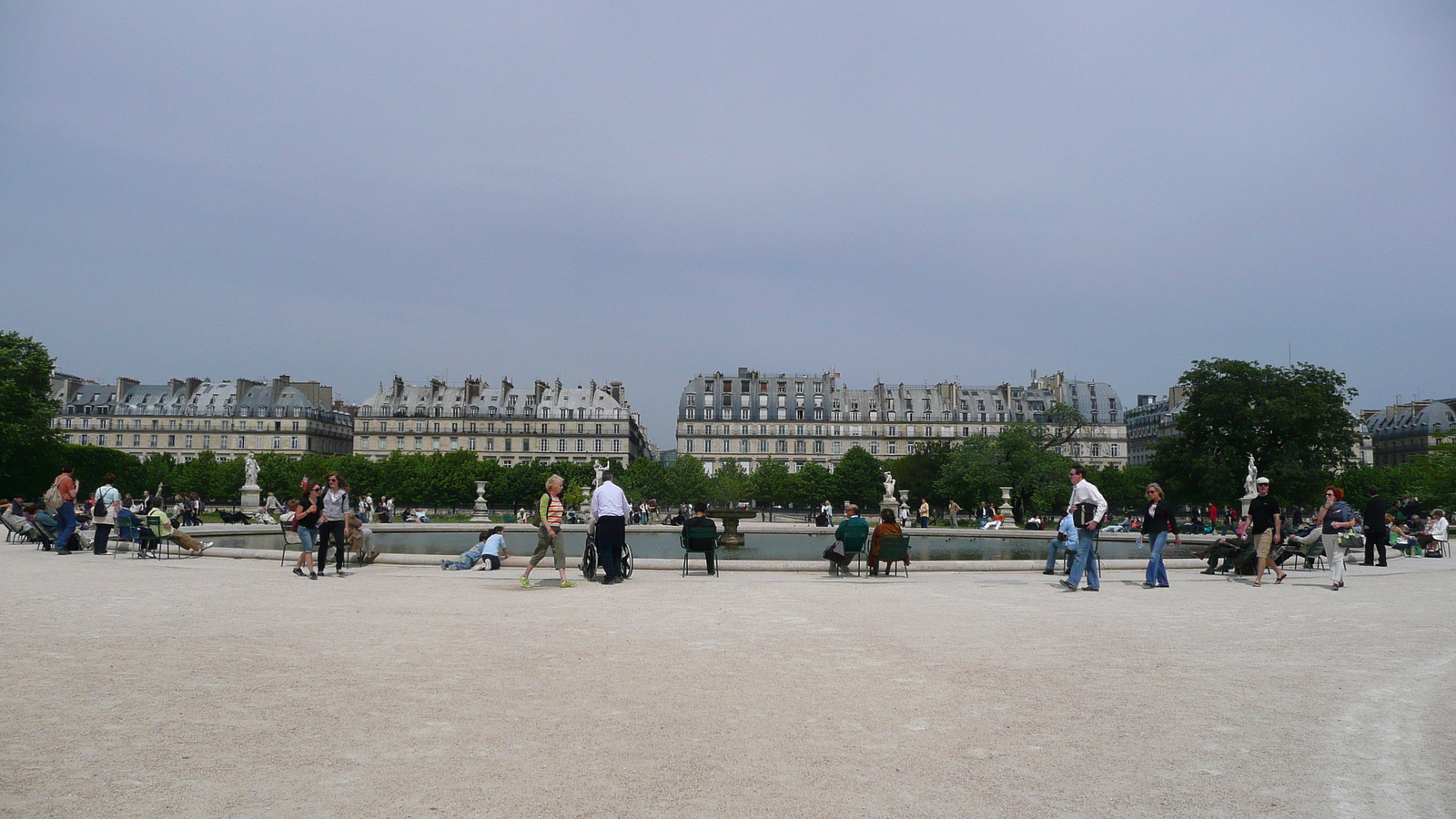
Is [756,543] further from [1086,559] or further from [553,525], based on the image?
[553,525]

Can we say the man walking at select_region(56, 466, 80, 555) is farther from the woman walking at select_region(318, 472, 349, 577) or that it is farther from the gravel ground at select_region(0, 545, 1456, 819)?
the gravel ground at select_region(0, 545, 1456, 819)

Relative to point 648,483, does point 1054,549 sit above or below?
below

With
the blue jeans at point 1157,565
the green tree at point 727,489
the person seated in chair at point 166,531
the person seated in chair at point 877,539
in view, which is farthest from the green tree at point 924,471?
the person seated in chair at point 166,531

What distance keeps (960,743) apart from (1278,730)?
203cm

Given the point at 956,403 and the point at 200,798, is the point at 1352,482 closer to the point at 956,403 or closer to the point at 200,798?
the point at 956,403

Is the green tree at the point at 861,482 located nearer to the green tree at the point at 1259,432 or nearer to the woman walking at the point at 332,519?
the green tree at the point at 1259,432

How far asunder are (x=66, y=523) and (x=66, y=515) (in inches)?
8.5

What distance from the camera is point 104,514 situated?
20.7m

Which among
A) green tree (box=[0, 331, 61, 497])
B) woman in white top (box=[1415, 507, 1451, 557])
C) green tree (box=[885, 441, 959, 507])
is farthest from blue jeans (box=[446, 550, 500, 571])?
green tree (box=[885, 441, 959, 507])

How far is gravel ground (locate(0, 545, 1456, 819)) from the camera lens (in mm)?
4828

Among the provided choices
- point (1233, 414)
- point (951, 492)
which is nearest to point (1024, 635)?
point (1233, 414)

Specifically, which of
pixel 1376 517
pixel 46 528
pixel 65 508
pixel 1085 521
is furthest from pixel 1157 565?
pixel 46 528

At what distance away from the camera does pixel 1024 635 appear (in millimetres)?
9961

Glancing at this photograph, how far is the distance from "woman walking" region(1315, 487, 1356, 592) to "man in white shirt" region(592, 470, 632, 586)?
36.1 ft
